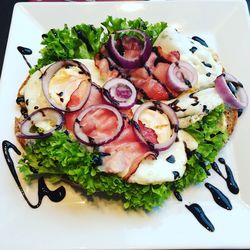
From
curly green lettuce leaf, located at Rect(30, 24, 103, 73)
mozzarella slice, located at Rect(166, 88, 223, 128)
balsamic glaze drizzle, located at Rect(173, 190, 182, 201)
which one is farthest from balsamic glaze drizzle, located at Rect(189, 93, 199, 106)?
curly green lettuce leaf, located at Rect(30, 24, 103, 73)

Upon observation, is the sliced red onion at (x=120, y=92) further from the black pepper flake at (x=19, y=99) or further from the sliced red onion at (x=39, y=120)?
the black pepper flake at (x=19, y=99)

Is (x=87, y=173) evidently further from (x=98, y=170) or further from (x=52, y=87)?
(x=52, y=87)

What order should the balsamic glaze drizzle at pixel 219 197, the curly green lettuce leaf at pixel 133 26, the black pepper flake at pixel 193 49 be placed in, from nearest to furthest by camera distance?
the balsamic glaze drizzle at pixel 219 197 → the black pepper flake at pixel 193 49 → the curly green lettuce leaf at pixel 133 26

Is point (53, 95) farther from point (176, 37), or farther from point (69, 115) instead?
point (176, 37)

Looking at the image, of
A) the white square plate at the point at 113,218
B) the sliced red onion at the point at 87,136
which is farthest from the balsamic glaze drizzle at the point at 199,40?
the sliced red onion at the point at 87,136

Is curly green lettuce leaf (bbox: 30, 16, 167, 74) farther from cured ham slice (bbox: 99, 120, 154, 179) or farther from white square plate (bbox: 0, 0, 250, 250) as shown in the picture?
cured ham slice (bbox: 99, 120, 154, 179)

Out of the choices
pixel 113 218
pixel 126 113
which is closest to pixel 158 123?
pixel 126 113
